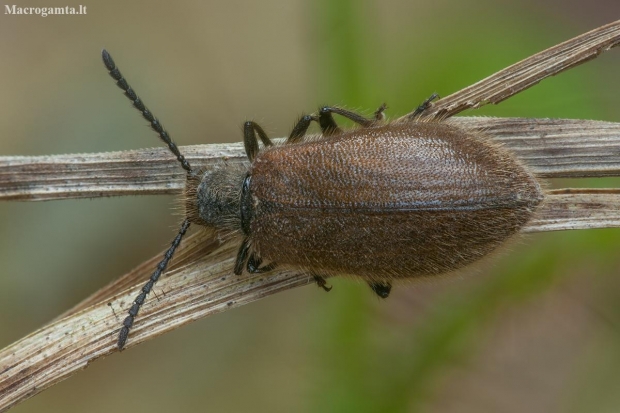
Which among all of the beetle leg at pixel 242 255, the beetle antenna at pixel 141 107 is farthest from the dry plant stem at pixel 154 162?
the beetle leg at pixel 242 255

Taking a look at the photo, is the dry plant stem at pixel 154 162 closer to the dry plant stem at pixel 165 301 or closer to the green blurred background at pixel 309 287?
the dry plant stem at pixel 165 301

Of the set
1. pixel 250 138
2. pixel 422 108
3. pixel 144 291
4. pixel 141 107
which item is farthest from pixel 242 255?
pixel 422 108

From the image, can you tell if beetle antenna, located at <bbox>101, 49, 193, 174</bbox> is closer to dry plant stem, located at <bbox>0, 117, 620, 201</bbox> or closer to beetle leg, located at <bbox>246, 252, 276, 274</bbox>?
dry plant stem, located at <bbox>0, 117, 620, 201</bbox>

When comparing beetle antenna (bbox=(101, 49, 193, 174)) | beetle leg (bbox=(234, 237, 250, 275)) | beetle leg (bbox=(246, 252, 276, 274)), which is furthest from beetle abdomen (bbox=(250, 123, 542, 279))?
beetle antenna (bbox=(101, 49, 193, 174))

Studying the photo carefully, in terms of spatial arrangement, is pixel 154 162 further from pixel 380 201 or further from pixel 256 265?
→ pixel 380 201

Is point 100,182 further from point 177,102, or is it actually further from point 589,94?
point 589,94
